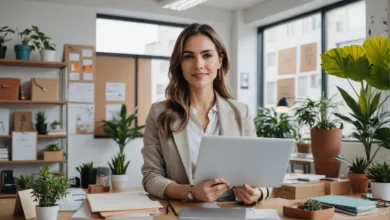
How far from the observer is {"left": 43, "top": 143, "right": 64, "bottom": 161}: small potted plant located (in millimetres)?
4598

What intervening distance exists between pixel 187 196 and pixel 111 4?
4209mm

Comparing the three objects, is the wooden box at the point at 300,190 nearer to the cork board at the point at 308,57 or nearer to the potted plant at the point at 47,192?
the potted plant at the point at 47,192

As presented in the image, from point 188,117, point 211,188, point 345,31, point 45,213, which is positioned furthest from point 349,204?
point 345,31

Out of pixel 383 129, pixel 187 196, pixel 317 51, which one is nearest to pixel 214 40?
pixel 187 196

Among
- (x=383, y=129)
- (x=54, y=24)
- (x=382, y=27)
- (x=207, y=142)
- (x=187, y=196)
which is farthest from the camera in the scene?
(x=54, y=24)

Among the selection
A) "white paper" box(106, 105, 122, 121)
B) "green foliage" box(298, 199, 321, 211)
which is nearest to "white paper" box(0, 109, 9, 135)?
"white paper" box(106, 105, 122, 121)

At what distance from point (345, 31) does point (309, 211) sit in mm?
3862

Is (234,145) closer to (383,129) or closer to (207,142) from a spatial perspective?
(207,142)

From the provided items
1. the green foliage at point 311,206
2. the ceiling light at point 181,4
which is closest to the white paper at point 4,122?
the ceiling light at point 181,4

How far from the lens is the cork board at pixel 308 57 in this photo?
198 inches

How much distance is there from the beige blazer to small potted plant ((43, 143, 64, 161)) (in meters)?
3.37

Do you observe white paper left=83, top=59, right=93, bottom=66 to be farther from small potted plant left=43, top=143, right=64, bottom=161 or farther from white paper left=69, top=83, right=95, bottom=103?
small potted plant left=43, top=143, right=64, bottom=161

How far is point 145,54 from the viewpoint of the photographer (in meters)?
5.57

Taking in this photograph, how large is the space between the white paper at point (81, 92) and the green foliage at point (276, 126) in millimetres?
2207
